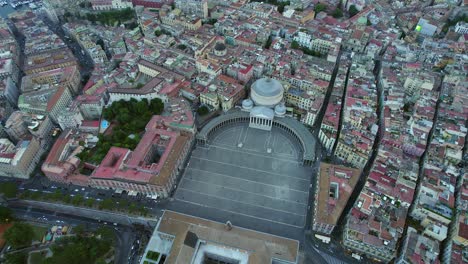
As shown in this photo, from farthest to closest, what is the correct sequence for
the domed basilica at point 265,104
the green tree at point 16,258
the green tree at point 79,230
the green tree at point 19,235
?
1. the domed basilica at point 265,104
2. the green tree at point 79,230
3. the green tree at point 19,235
4. the green tree at point 16,258

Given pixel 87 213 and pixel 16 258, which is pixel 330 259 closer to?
pixel 87 213

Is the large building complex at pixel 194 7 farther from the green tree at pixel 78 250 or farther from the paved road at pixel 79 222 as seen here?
the green tree at pixel 78 250

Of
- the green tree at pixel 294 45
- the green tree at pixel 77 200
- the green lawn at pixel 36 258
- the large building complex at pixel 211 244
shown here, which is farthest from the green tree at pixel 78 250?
the green tree at pixel 294 45

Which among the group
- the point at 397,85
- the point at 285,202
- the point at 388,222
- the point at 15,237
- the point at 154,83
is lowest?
the point at 15,237

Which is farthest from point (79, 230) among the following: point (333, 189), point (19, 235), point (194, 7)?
point (194, 7)

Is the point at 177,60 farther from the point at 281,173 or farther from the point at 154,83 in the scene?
the point at 281,173

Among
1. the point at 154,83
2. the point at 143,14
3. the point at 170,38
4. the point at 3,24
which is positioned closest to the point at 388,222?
the point at 154,83
